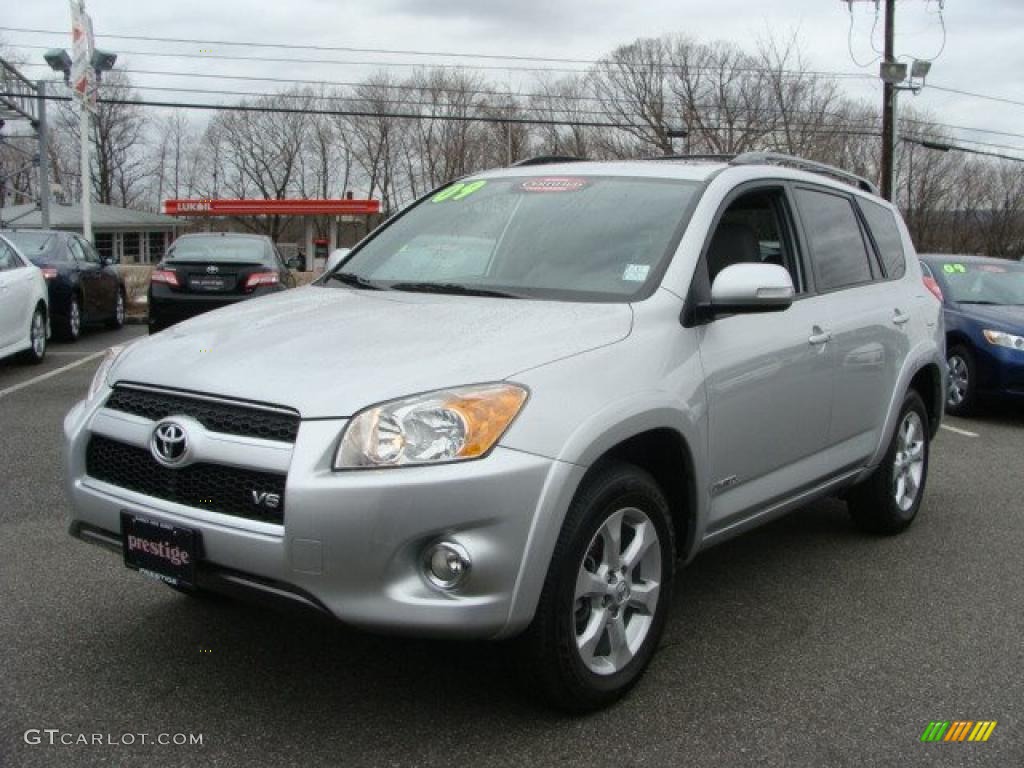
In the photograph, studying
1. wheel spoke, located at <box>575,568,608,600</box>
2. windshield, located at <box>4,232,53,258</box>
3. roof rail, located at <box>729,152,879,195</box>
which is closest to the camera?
Result: wheel spoke, located at <box>575,568,608,600</box>

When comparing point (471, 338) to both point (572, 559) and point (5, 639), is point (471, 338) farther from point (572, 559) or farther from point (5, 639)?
point (5, 639)

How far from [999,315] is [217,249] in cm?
955

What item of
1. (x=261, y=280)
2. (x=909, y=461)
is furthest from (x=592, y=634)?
(x=261, y=280)

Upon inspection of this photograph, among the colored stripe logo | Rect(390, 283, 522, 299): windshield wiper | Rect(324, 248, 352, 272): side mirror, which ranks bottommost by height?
the colored stripe logo

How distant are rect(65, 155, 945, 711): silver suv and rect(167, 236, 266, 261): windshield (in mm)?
9372

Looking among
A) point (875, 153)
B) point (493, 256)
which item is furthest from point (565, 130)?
point (493, 256)

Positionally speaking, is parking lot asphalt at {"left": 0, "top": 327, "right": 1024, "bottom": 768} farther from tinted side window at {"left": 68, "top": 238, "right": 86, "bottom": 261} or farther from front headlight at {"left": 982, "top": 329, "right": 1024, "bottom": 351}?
tinted side window at {"left": 68, "top": 238, "right": 86, "bottom": 261}

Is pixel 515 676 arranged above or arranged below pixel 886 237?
below

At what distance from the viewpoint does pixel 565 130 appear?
48719 millimetres

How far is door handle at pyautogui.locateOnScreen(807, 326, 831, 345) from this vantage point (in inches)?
162

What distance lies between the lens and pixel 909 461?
17.4 ft

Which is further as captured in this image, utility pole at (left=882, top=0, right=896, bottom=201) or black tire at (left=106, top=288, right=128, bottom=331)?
utility pole at (left=882, top=0, right=896, bottom=201)

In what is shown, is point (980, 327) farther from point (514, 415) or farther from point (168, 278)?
point (168, 278)

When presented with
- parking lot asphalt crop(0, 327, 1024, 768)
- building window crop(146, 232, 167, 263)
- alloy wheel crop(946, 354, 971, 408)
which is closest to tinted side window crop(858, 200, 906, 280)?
parking lot asphalt crop(0, 327, 1024, 768)
